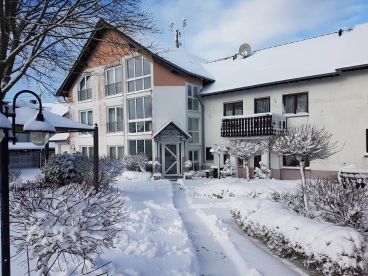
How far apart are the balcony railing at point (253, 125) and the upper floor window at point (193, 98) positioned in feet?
9.09

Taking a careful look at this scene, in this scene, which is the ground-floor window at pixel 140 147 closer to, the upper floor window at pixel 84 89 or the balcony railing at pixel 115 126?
the balcony railing at pixel 115 126

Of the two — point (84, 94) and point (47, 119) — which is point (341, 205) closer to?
point (47, 119)

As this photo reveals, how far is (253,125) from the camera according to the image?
1546 cm

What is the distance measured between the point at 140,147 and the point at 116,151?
2.79m

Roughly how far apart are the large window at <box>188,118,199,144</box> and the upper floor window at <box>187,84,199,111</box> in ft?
2.86

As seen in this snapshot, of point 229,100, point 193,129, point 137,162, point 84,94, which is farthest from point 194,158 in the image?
point 84,94

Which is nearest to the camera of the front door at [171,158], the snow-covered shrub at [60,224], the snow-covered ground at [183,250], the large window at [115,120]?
the snow-covered shrub at [60,224]

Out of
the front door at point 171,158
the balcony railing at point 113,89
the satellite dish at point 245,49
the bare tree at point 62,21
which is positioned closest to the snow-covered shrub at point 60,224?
the bare tree at point 62,21

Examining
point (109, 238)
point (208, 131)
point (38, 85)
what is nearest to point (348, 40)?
point (208, 131)

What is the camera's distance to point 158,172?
17234 millimetres

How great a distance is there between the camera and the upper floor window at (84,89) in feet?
73.6

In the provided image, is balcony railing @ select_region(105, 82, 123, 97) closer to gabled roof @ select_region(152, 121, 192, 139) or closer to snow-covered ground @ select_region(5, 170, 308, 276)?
gabled roof @ select_region(152, 121, 192, 139)

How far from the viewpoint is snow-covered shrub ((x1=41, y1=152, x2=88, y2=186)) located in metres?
10.2

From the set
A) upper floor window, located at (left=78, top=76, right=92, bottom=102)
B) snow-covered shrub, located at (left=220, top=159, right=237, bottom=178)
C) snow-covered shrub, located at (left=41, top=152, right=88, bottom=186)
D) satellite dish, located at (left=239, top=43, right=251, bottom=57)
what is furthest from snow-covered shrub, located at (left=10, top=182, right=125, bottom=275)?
upper floor window, located at (left=78, top=76, right=92, bottom=102)
